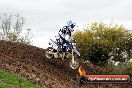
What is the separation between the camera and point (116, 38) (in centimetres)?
5125

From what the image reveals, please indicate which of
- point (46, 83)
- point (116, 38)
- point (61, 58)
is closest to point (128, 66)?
point (116, 38)

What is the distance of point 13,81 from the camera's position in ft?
60.1

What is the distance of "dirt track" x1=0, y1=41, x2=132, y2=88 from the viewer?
20.7m

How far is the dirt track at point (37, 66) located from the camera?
2069cm

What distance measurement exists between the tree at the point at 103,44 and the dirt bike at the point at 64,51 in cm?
2207

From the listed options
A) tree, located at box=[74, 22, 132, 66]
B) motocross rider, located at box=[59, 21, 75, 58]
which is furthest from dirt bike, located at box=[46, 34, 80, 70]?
tree, located at box=[74, 22, 132, 66]

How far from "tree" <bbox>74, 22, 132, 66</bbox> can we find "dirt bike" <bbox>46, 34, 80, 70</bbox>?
22065 mm

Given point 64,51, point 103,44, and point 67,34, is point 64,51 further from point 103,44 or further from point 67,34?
point 103,44

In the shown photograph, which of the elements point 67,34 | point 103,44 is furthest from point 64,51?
point 103,44

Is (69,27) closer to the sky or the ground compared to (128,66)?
closer to the sky

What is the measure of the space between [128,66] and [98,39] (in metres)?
4.39

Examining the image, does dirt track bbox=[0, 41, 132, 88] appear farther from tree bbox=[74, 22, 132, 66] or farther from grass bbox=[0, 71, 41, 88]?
tree bbox=[74, 22, 132, 66]

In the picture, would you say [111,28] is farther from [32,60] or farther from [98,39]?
[32,60]

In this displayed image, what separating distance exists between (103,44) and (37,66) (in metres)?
26.1
